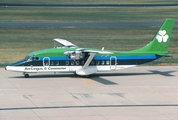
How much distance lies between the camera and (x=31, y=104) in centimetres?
3762

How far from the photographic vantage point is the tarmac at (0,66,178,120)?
35.0 meters

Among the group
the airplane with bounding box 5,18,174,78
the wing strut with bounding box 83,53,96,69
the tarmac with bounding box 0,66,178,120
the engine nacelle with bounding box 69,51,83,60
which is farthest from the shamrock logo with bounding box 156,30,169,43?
the engine nacelle with bounding box 69,51,83,60

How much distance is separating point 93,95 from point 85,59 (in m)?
6.82

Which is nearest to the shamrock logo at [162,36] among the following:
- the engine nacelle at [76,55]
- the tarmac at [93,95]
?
the tarmac at [93,95]

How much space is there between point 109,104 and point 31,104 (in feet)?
16.5

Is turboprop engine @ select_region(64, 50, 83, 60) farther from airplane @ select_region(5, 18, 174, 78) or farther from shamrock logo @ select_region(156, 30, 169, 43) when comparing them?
shamrock logo @ select_region(156, 30, 169, 43)

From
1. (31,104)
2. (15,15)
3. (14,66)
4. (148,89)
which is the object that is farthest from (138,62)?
(15,15)

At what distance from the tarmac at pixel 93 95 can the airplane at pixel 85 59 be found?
32.5 inches

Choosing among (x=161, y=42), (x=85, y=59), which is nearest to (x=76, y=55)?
(x=85, y=59)

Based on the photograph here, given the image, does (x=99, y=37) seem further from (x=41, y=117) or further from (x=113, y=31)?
(x=41, y=117)

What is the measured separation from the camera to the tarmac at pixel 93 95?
35.0 meters

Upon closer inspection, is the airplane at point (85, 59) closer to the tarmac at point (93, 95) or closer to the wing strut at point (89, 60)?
the wing strut at point (89, 60)

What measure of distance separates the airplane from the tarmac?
825 millimetres

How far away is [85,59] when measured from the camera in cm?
4709
